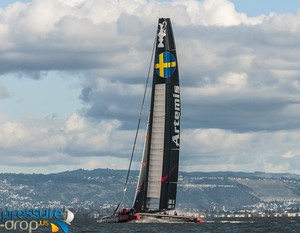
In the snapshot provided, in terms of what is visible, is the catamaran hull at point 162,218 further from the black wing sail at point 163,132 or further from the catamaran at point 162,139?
the black wing sail at point 163,132

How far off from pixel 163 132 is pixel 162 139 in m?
0.93

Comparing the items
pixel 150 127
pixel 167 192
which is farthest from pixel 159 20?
pixel 167 192

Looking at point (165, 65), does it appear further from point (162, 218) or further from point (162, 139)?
point (162, 218)

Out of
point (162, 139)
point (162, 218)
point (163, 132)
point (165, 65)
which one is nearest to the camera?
point (162, 218)

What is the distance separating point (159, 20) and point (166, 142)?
1534cm

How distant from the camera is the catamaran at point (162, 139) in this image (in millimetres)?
131750

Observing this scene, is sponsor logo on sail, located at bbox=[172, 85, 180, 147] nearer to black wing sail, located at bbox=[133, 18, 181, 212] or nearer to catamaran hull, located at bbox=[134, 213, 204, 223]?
black wing sail, located at bbox=[133, 18, 181, 212]

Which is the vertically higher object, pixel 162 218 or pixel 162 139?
pixel 162 139

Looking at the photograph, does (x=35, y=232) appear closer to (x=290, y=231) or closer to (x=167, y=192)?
(x=167, y=192)

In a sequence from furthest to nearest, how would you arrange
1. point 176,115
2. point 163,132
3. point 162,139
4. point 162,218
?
point 162,139, point 163,132, point 176,115, point 162,218

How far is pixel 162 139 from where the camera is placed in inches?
5236

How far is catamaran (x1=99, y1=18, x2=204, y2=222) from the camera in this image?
432 feet

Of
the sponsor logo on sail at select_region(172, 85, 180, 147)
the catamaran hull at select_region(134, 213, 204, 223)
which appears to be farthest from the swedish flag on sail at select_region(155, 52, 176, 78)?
the catamaran hull at select_region(134, 213, 204, 223)

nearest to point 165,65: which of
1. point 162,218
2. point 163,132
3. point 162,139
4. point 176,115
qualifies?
point 176,115
